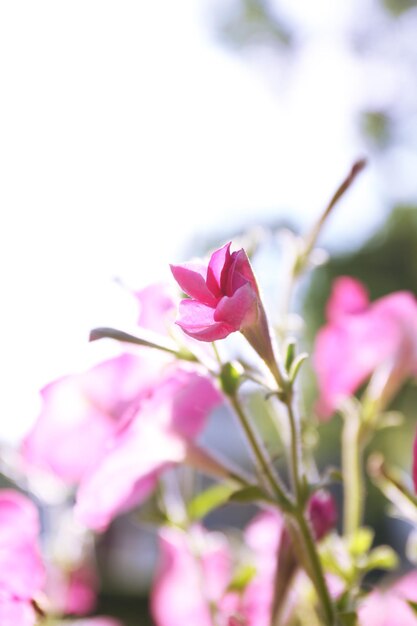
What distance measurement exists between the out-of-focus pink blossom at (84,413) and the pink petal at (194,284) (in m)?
0.10

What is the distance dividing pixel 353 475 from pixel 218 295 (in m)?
0.15

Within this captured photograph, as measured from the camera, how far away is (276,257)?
14.4 ft

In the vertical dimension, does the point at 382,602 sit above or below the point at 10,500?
below

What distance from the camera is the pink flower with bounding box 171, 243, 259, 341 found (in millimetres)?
244

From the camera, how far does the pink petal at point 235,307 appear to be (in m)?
0.24

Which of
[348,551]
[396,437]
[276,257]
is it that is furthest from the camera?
[396,437]

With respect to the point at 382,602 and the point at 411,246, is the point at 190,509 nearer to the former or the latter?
the point at 382,602

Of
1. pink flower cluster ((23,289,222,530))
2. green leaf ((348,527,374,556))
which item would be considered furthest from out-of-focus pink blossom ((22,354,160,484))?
green leaf ((348,527,374,556))

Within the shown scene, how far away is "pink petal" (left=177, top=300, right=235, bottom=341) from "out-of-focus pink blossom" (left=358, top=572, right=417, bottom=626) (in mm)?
203

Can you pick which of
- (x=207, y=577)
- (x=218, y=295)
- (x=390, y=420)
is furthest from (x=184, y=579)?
(x=218, y=295)

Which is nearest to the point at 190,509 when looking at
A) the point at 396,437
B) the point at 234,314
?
the point at 234,314

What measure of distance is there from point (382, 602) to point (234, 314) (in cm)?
27

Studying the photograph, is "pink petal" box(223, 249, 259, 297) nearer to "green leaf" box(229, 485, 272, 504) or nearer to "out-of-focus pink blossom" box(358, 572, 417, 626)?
"green leaf" box(229, 485, 272, 504)

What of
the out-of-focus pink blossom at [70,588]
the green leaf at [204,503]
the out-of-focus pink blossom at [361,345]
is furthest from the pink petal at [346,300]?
the out-of-focus pink blossom at [70,588]
